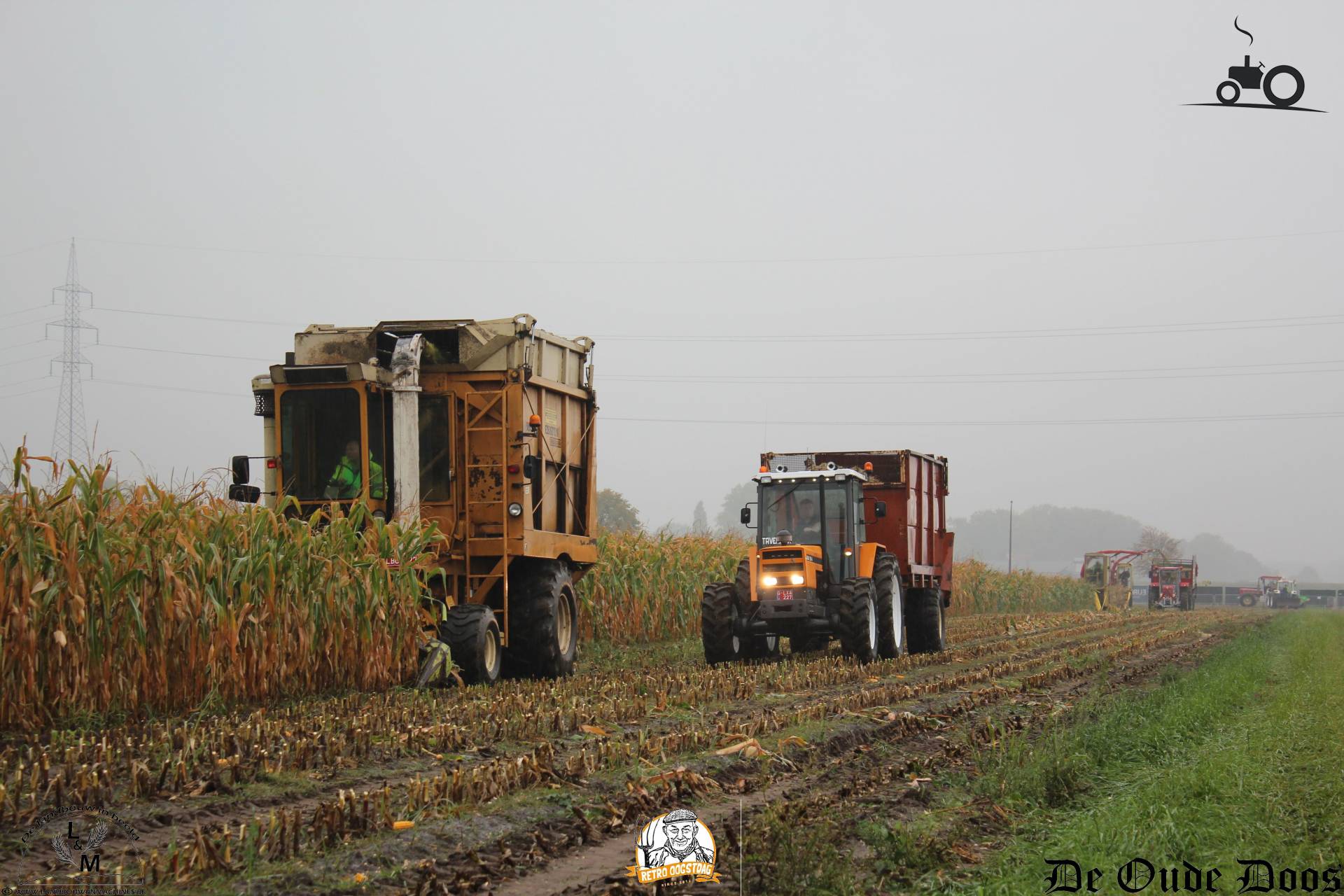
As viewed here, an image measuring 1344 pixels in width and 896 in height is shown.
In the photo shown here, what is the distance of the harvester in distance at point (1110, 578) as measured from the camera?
171ft

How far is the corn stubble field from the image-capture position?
5988 mm

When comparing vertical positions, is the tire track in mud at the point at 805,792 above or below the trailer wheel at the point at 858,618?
below

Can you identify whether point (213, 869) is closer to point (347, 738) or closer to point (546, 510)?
point (347, 738)

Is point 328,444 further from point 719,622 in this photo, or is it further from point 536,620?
point 719,622

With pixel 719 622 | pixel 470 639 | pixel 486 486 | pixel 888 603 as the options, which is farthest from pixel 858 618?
pixel 470 639

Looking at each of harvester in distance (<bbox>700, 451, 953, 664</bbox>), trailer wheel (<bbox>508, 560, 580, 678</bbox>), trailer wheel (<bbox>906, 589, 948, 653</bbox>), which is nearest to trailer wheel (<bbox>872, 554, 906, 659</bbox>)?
harvester in distance (<bbox>700, 451, 953, 664</bbox>)

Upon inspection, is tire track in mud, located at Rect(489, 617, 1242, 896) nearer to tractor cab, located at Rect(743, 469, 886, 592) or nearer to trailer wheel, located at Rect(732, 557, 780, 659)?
tractor cab, located at Rect(743, 469, 886, 592)

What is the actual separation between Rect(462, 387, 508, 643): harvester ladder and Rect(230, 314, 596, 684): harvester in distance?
0.05 feet

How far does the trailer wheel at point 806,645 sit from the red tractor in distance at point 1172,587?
40.0 metres

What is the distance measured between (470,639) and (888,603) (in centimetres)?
713

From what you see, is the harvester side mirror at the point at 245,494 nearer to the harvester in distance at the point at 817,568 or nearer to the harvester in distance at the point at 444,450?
the harvester in distance at the point at 444,450

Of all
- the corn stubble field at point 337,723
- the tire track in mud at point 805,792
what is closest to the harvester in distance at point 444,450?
the corn stubble field at point 337,723

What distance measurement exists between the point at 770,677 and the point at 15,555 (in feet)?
25.8

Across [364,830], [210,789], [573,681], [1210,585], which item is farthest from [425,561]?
[1210,585]
